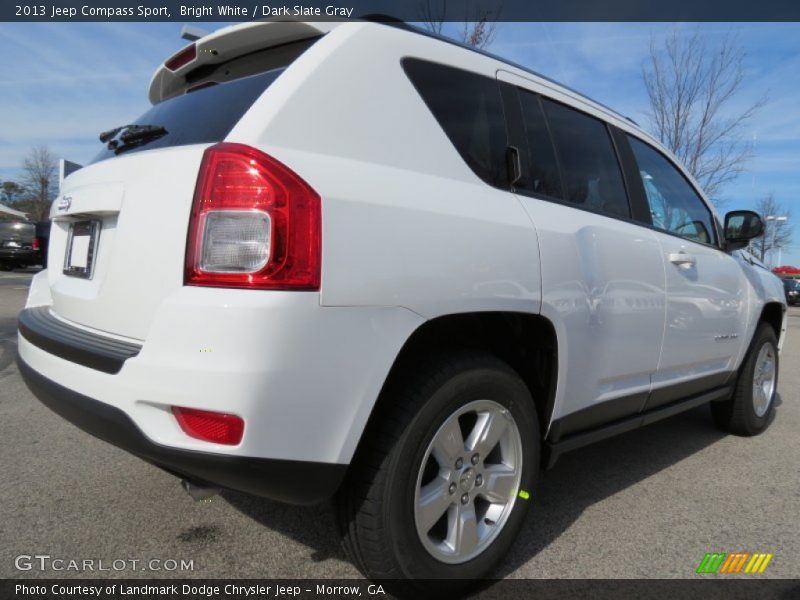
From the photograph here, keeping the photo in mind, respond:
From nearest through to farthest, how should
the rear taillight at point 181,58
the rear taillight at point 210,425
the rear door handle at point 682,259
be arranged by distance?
the rear taillight at point 210,425
the rear taillight at point 181,58
the rear door handle at point 682,259

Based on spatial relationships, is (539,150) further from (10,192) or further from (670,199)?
(10,192)

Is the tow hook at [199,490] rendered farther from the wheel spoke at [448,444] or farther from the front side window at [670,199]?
the front side window at [670,199]

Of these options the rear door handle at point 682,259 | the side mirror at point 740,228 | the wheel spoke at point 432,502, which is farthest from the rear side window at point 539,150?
the side mirror at point 740,228

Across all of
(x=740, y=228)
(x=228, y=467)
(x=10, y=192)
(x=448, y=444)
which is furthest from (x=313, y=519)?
(x=10, y=192)

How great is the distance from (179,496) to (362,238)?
5.76 ft

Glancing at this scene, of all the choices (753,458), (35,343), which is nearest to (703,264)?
(753,458)

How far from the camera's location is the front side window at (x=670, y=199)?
3137mm

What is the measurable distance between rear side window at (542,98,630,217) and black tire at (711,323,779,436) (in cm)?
189

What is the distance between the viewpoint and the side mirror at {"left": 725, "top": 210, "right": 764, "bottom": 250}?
3.63 metres

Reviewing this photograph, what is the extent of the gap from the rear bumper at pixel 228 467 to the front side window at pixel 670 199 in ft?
7.67

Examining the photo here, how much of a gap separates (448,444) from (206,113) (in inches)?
53.7

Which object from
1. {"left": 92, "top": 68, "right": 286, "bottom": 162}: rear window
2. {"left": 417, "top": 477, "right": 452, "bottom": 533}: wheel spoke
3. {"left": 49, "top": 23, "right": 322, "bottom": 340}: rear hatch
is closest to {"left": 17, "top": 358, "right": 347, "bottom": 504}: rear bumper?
{"left": 49, "top": 23, "right": 322, "bottom": 340}: rear hatch

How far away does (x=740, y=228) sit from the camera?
3637 millimetres

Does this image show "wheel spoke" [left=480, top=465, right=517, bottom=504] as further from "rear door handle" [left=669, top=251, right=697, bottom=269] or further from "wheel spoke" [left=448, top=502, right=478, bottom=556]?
"rear door handle" [left=669, top=251, right=697, bottom=269]
